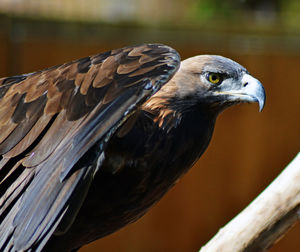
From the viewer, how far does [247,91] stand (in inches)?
105

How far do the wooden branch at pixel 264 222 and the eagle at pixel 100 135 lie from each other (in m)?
0.31

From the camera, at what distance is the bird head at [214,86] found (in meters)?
2.65

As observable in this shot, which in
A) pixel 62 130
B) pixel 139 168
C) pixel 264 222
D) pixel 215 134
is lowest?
pixel 215 134

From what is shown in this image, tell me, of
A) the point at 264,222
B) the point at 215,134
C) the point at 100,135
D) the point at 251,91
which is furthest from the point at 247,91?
the point at 215,134

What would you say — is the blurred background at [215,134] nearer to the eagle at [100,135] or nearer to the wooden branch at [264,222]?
the eagle at [100,135]

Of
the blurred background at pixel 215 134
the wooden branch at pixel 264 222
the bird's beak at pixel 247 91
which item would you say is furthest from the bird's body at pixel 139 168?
the blurred background at pixel 215 134

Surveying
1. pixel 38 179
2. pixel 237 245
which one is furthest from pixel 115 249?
pixel 38 179

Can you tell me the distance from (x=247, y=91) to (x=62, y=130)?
2.61 feet

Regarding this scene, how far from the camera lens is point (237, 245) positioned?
8.55ft

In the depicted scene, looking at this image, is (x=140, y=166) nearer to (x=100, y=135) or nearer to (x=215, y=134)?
(x=100, y=135)

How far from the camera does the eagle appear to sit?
223 centimetres

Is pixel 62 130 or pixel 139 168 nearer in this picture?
pixel 62 130

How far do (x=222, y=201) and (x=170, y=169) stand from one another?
294cm

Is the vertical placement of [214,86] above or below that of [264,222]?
above
